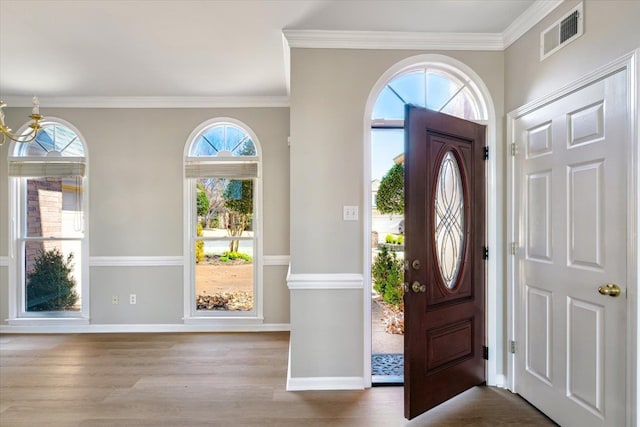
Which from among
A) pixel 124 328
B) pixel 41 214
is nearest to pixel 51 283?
pixel 41 214

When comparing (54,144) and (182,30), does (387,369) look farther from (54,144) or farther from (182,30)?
(54,144)

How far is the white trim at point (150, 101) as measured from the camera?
13.0 feet

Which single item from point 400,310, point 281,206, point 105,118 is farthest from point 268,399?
point 105,118

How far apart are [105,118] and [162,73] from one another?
121cm

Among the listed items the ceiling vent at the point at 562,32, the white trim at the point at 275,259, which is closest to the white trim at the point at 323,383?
the white trim at the point at 275,259

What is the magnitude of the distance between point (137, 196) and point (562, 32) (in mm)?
4093

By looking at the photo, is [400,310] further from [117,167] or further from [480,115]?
[117,167]

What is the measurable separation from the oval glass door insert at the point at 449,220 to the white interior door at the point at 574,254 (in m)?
0.41

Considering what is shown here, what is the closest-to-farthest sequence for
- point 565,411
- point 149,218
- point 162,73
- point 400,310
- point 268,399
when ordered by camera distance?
point 565,411 → point 268,399 → point 162,73 → point 400,310 → point 149,218

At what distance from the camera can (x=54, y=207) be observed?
13.4 feet

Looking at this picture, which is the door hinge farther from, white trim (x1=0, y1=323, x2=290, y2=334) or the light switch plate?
white trim (x1=0, y1=323, x2=290, y2=334)

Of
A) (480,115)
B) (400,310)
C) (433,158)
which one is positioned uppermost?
(480,115)

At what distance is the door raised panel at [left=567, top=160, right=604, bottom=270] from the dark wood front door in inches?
25.0

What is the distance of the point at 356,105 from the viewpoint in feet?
8.68
